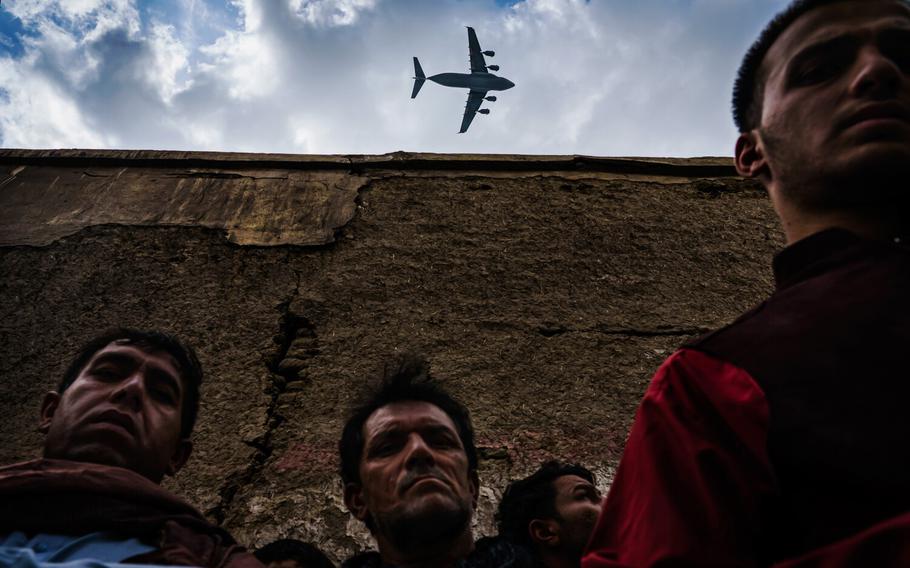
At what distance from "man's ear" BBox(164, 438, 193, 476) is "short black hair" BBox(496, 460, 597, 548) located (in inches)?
39.3

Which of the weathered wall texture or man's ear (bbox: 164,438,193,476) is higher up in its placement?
the weathered wall texture

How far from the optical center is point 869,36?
128 cm

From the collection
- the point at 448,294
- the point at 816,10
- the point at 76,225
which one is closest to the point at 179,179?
the point at 76,225

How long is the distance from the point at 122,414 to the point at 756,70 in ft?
5.84

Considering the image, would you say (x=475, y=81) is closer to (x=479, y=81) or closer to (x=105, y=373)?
(x=479, y=81)

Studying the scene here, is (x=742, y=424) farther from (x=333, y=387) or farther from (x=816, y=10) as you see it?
(x=333, y=387)

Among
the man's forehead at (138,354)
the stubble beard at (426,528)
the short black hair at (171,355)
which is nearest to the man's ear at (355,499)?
the stubble beard at (426,528)

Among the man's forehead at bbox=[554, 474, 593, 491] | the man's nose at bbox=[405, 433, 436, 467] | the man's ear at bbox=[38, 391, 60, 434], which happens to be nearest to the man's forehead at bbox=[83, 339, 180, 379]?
the man's ear at bbox=[38, 391, 60, 434]

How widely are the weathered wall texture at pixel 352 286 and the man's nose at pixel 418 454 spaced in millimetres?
487

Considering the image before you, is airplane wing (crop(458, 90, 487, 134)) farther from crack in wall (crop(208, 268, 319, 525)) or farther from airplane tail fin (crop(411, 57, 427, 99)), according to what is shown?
crack in wall (crop(208, 268, 319, 525))

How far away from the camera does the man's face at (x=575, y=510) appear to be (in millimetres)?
2031

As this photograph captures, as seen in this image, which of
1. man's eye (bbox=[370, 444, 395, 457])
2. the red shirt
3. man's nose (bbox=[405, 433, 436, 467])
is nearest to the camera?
the red shirt

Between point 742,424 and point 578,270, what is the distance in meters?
2.54

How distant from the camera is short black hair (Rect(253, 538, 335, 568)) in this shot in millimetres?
2055
